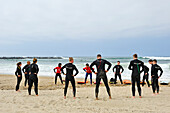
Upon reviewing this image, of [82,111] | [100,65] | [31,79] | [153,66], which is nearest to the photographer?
[82,111]

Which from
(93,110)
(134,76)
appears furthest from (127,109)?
(134,76)

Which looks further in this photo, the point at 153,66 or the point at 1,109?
the point at 153,66

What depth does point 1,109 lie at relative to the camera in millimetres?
5176

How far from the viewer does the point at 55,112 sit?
16.4ft

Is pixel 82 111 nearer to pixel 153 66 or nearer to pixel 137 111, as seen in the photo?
pixel 137 111

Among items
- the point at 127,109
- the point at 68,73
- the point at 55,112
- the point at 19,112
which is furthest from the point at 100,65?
the point at 19,112

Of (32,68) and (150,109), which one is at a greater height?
(32,68)

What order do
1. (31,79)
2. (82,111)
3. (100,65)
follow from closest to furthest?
(82,111)
(100,65)
(31,79)

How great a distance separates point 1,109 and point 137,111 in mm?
4383

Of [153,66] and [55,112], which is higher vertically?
[153,66]

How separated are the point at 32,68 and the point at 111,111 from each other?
14.8 feet

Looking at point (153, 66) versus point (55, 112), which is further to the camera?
point (153, 66)

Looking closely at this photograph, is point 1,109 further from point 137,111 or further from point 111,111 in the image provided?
point 137,111

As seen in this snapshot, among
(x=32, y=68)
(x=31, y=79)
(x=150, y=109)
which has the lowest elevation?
(x=150, y=109)
